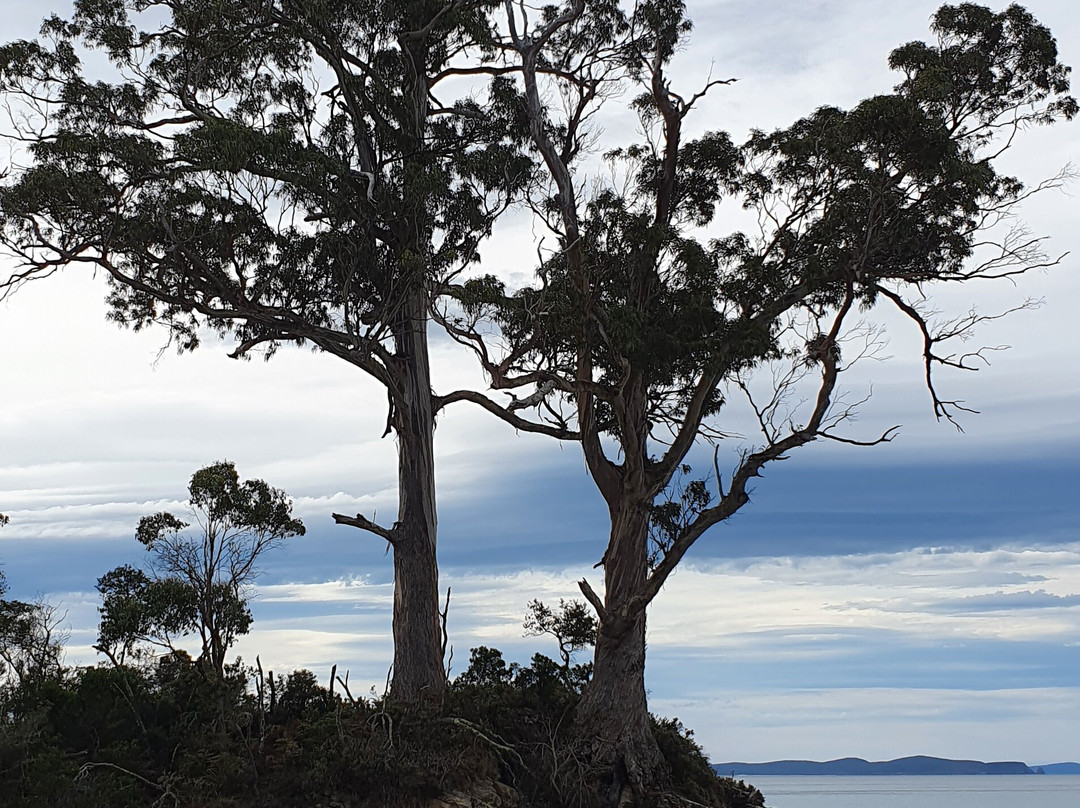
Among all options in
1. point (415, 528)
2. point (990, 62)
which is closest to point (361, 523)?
point (415, 528)

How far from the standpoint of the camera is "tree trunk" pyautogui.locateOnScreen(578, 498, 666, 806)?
54.7 ft

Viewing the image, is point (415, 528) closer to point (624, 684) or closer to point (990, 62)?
point (624, 684)

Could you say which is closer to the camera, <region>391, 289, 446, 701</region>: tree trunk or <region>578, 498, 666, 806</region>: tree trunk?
<region>578, 498, 666, 806</region>: tree trunk

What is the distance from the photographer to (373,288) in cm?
1872

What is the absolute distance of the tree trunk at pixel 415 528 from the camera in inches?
706

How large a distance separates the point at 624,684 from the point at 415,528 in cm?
421

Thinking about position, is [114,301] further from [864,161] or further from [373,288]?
[864,161]

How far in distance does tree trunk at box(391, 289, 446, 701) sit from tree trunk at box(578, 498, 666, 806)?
100 inches

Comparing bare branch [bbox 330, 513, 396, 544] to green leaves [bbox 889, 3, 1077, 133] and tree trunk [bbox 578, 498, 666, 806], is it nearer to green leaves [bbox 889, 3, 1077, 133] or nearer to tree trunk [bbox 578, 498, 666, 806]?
tree trunk [bbox 578, 498, 666, 806]

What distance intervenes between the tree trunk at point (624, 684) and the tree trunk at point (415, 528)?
255 centimetres

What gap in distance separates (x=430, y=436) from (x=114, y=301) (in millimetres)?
6786

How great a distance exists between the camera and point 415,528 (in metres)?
18.4

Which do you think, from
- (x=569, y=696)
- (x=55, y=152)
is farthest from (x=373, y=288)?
(x=569, y=696)

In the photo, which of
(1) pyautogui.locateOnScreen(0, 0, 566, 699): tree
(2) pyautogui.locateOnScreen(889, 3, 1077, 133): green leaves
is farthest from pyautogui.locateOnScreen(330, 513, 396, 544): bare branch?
(2) pyautogui.locateOnScreen(889, 3, 1077, 133): green leaves
